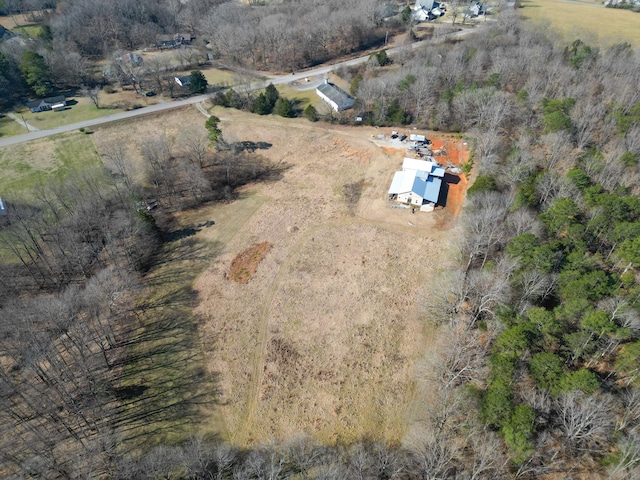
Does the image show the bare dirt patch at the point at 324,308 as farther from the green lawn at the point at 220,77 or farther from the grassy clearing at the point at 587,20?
the grassy clearing at the point at 587,20

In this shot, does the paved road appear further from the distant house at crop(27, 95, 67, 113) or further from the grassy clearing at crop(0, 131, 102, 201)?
the distant house at crop(27, 95, 67, 113)

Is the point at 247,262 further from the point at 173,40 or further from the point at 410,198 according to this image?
the point at 173,40

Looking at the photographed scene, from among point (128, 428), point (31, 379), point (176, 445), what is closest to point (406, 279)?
point (176, 445)

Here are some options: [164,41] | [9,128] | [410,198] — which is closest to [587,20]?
[410,198]

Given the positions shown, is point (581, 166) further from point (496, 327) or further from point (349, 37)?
point (349, 37)

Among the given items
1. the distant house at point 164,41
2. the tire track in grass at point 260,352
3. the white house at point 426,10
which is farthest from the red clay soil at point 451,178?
the distant house at point 164,41

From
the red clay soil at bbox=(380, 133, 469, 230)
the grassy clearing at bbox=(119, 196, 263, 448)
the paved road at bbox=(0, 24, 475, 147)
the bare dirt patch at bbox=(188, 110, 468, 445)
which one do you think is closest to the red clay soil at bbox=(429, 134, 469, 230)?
the red clay soil at bbox=(380, 133, 469, 230)
